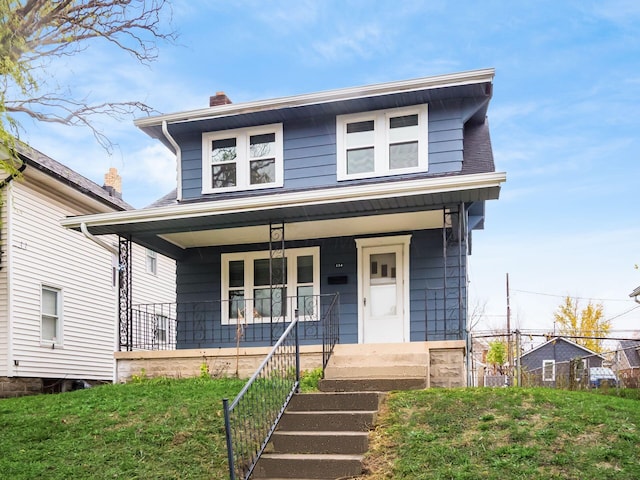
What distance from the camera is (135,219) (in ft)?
39.0

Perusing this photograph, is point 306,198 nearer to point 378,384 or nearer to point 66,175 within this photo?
point 378,384

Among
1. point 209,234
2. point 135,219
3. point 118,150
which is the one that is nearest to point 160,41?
point 118,150

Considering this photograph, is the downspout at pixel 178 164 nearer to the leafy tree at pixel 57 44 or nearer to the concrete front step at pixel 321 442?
the leafy tree at pixel 57 44

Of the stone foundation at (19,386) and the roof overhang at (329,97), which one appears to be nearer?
the roof overhang at (329,97)

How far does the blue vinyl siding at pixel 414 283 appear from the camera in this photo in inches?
488

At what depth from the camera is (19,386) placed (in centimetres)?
1420

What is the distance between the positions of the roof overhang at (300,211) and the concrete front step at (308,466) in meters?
4.76

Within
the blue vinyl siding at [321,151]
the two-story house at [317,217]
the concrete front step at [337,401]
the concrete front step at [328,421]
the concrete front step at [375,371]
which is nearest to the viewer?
the concrete front step at [328,421]

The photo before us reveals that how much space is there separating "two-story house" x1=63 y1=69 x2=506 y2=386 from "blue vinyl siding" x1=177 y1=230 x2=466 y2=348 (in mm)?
21

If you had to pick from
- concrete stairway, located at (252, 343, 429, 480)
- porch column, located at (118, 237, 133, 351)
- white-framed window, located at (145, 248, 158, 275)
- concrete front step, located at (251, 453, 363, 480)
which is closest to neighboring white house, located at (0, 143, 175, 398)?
porch column, located at (118, 237, 133, 351)

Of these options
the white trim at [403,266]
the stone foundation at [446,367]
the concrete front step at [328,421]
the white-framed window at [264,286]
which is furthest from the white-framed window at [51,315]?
the concrete front step at [328,421]

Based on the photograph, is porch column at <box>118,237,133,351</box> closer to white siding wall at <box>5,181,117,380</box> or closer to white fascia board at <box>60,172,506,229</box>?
white fascia board at <box>60,172,506,229</box>

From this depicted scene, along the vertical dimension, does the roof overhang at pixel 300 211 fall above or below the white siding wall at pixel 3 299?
above

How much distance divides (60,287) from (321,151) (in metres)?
7.25
